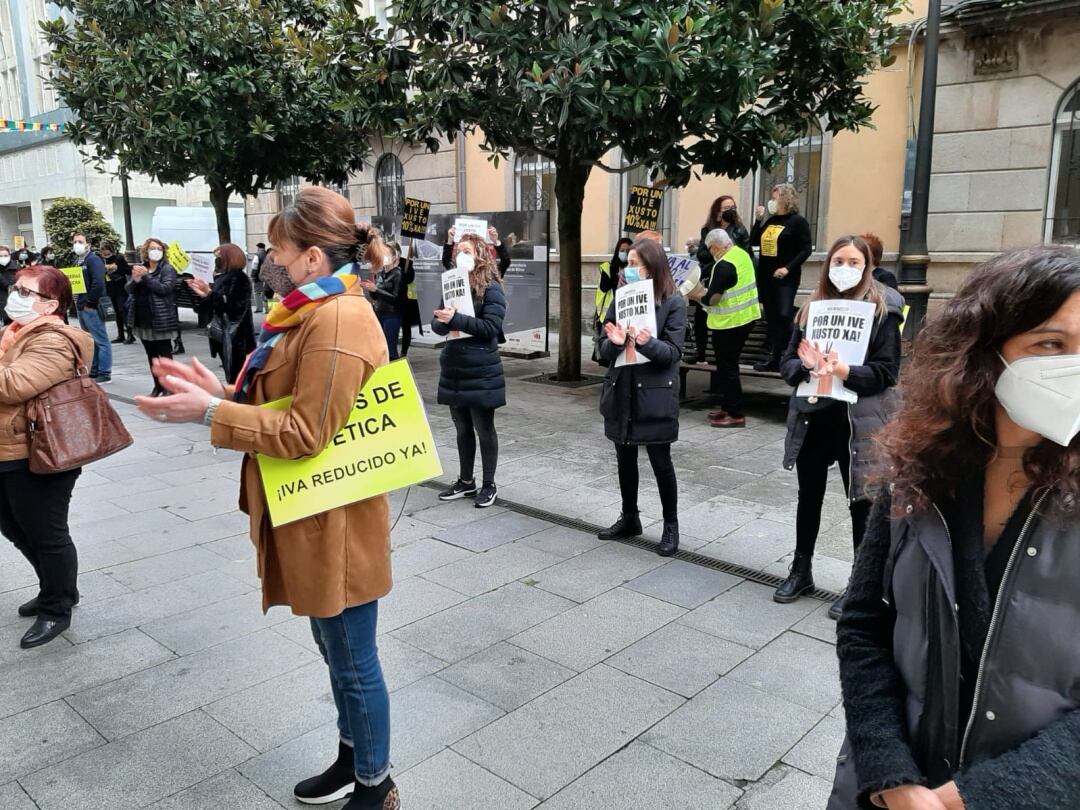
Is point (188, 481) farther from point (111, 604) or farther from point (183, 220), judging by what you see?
point (183, 220)

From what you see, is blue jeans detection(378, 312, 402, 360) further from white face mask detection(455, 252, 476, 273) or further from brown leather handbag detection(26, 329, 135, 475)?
brown leather handbag detection(26, 329, 135, 475)

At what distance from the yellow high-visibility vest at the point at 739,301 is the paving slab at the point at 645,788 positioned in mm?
5942

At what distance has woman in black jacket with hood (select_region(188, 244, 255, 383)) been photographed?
874 centimetres

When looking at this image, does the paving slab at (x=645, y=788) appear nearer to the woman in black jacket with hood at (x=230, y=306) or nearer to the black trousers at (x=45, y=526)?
the black trousers at (x=45, y=526)

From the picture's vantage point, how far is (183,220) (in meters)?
20.0

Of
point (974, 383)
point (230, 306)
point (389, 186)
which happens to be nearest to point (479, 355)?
point (230, 306)

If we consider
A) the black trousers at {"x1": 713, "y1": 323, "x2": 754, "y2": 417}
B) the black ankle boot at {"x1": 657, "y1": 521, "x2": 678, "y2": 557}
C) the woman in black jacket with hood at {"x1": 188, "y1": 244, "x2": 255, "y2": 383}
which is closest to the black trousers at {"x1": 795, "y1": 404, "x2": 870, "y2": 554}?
the black ankle boot at {"x1": 657, "y1": 521, "x2": 678, "y2": 557}

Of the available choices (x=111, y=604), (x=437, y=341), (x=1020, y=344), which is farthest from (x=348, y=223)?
(x=437, y=341)

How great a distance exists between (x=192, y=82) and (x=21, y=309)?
9518 millimetres

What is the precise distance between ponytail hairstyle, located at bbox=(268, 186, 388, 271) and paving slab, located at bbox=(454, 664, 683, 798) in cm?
178

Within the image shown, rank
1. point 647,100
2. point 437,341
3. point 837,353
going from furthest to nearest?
point 437,341, point 647,100, point 837,353

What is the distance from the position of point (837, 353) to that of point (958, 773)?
2.70 meters

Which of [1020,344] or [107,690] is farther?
[107,690]

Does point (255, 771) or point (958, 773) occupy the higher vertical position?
point (958, 773)
